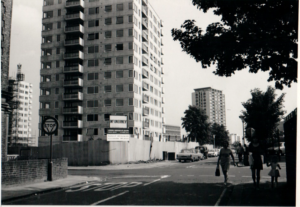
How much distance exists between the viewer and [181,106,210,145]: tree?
6629cm

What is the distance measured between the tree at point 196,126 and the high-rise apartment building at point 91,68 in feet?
61.2

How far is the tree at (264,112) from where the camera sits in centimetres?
1366

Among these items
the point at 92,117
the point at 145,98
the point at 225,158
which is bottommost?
the point at 225,158

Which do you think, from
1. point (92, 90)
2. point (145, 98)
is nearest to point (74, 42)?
point (92, 90)

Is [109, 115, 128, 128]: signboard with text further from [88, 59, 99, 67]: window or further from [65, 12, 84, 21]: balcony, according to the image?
[65, 12, 84, 21]: balcony

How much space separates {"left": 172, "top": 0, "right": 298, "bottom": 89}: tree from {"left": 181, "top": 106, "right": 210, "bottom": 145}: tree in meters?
53.7

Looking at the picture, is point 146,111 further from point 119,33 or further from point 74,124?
point 119,33

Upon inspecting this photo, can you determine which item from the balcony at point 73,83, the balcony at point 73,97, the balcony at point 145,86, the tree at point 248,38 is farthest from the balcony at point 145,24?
the tree at point 248,38

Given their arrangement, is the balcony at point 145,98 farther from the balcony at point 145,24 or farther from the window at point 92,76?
the balcony at point 145,24

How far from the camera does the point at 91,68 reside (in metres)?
49.8

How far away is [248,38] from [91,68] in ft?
137

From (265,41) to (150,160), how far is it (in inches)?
1123

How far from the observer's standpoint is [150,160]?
3678cm

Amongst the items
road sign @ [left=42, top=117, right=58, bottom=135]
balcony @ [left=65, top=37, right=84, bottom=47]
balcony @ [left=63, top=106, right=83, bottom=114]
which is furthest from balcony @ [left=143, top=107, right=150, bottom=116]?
road sign @ [left=42, top=117, right=58, bottom=135]
